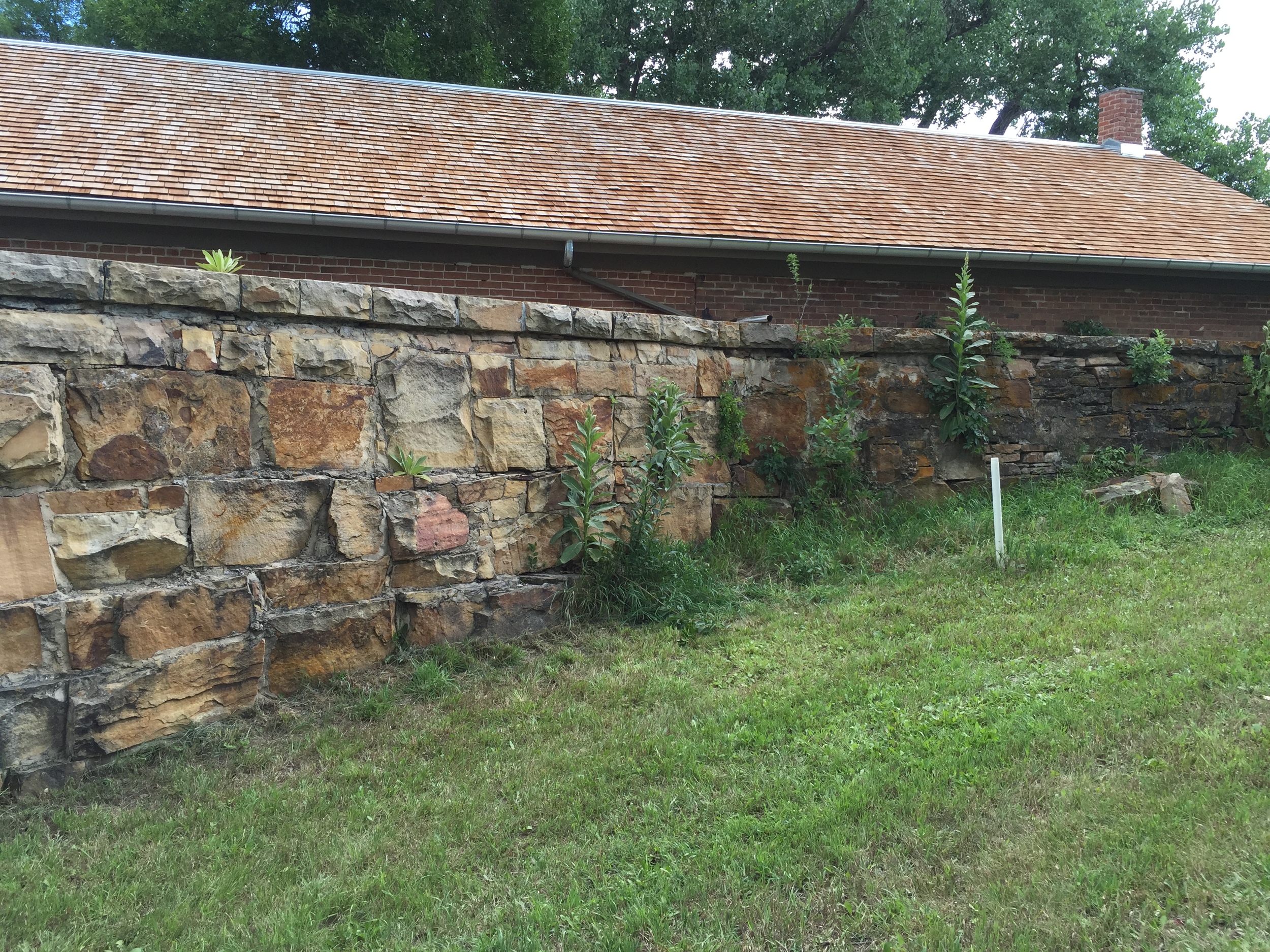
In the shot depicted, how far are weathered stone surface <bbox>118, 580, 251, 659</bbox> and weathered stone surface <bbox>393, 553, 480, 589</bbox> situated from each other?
73 centimetres

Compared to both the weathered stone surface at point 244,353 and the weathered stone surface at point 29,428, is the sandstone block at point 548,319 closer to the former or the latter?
the weathered stone surface at point 244,353

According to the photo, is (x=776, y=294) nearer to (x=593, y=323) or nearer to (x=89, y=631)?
(x=593, y=323)

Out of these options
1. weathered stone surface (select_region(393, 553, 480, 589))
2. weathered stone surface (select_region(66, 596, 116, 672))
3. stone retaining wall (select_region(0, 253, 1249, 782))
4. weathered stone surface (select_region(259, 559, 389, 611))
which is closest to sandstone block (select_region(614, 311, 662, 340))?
stone retaining wall (select_region(0, 253, 1249, 782))

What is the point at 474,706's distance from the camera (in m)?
3.83

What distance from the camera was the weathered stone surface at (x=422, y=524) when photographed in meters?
4.15

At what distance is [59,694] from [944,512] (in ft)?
17.8

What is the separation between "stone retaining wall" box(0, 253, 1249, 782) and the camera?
318 cm

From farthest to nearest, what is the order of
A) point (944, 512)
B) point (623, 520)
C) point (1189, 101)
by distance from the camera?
point (1189, 101), point (944, 512), point (623, 520)

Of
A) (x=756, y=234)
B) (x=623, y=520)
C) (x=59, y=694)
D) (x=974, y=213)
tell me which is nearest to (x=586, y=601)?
(x=623, y=520)

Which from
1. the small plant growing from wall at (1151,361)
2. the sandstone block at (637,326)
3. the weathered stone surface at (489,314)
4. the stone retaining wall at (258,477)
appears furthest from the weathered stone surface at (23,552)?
the small plant growing from wall at (1151,361)

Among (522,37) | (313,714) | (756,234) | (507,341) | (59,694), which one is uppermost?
(522,37)

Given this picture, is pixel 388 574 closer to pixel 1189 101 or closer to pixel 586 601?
pixel 586 601

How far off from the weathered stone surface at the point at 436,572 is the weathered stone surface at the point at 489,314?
3.91ft

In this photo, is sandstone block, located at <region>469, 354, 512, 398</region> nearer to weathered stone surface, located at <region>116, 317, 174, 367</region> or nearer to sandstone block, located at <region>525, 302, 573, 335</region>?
sandstone block, located at <region>525, 302, 573, 335</region>
